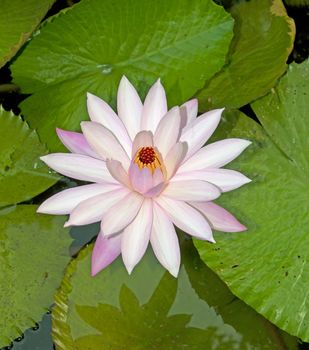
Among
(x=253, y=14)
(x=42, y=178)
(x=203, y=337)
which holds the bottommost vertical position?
(x=203, y=337)

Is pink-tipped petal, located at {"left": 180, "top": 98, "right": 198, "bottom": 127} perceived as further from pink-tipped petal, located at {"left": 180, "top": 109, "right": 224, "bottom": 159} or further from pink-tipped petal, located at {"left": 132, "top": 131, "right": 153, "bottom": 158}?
pink-tipped petal, located at {"left": 132, "top": 131, "right": 153, "bottom": 158}

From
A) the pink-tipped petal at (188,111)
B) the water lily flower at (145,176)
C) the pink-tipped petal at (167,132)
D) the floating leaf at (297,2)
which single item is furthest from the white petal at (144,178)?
the floating leaf at (297,2)

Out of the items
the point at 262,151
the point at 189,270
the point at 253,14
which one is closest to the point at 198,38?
the point at 253,14

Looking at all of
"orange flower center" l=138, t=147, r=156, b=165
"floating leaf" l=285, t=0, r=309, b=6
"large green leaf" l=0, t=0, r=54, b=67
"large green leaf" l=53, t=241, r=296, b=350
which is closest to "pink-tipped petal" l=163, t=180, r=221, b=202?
"orange flower center" l=138, t=147, r=156, b=165

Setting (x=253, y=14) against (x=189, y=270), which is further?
(x=253, y=14)

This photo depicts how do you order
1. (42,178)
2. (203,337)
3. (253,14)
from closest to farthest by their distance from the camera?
(203,337) < (42,178) < (253,14)

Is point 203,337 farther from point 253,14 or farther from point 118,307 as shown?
point 253,14

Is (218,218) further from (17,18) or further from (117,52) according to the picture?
(17,18)

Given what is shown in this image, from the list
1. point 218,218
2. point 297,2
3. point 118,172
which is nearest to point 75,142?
point 118,172
